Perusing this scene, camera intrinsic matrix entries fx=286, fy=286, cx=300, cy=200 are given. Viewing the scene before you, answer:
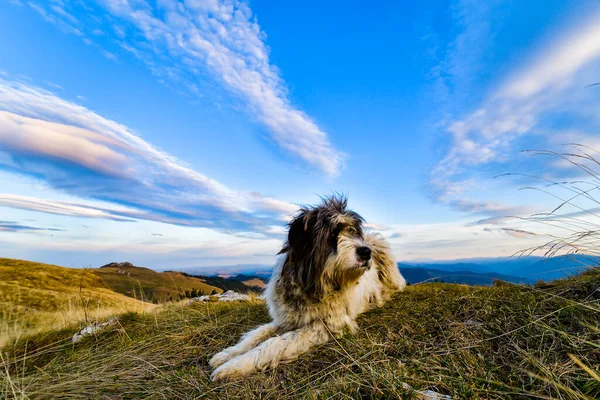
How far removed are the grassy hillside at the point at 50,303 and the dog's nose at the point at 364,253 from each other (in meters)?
6.60

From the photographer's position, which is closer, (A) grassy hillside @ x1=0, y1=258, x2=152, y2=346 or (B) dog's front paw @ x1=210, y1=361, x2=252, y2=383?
(B) dog's front paw @ x1=210, y1=361, x2=252, y2=383

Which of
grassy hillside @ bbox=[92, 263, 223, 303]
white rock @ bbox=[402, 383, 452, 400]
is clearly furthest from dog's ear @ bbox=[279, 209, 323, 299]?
grassy hillside @ bbox=[92, 263, 223, 303]

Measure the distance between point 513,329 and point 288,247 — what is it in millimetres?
3489

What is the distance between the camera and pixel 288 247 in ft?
17.8

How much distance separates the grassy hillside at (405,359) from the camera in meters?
2.41

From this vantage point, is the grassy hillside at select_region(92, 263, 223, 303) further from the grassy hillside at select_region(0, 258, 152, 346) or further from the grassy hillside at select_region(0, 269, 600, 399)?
the grassy hillside at select_region(0, 269, 600, 399)

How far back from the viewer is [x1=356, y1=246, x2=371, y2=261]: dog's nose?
15.7 ft

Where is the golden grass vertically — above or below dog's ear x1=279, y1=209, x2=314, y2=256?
below

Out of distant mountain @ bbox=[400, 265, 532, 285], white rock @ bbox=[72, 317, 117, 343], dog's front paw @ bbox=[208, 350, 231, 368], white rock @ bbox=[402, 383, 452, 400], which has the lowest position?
white rock @ bbox=[72, 317, 117, 343]

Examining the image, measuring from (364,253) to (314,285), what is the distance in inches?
40.4

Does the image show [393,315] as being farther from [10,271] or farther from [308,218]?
[10,271]

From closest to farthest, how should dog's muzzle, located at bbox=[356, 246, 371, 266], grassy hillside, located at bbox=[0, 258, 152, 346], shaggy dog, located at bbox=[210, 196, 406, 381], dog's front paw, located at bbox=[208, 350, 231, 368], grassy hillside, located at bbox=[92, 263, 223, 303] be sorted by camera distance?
dog's front paw, located at bbox=[208, 350, 231, 368] < shaggy dog, located at bbox=[210, 196, 406, 381] < dog's muzzle, located at bbox=[356, 246, 371, 266] < grassy hillside, located at bbox=[0, 258, 152, 346] < grassy hillside, located at bbox=[92, 263, 223, 303]

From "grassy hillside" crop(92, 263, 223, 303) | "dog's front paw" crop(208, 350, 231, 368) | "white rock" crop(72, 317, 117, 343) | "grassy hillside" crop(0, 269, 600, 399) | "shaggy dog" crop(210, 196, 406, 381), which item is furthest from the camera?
"grassy hillside" crop(92, 263, 223, 303)

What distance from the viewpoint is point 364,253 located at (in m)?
4.79
